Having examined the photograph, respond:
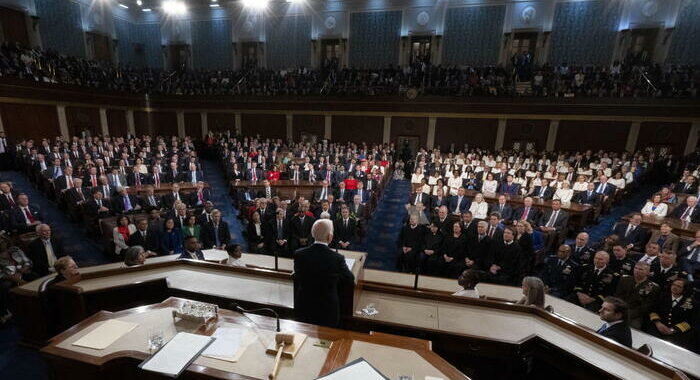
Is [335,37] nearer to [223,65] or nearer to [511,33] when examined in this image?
[223,65]

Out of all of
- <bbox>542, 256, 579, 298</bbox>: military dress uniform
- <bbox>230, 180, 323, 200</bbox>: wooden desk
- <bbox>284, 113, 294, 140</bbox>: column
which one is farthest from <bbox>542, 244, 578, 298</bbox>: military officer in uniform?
<bbox>284, 113, 294, 140</bbox>: column

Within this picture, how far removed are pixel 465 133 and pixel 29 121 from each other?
19887mm

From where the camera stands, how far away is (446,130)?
17297 mm

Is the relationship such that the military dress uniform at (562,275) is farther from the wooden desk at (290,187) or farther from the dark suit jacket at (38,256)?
the dark suit jacket at (38,256)

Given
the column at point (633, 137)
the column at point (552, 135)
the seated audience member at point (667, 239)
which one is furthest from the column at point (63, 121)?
the column at point (633, 137)

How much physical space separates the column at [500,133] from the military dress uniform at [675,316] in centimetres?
1377

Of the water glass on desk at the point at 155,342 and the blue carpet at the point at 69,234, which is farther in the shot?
the blue carpet at the point at 69,234

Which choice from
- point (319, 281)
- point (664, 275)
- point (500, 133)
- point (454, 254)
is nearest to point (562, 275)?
point (664, 275)

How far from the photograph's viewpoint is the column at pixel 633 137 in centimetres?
1428

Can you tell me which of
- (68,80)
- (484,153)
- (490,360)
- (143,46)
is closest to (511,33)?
(484,153)

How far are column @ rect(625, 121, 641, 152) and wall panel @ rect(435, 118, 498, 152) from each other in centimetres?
560

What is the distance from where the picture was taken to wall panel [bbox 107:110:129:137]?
1711cm

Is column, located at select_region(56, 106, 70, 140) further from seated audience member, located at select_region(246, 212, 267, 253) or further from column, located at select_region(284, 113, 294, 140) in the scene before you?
seated audience member, located at select_region(246, 212, 267, 253)

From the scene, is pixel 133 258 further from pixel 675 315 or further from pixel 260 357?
pixel 675 315
